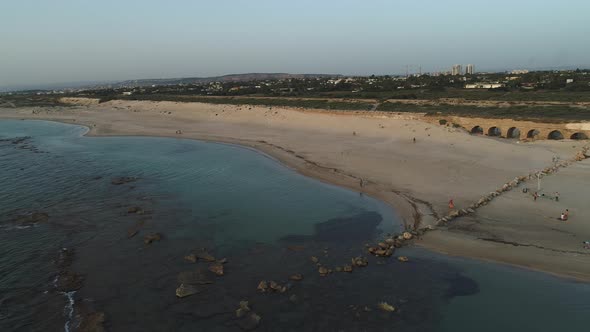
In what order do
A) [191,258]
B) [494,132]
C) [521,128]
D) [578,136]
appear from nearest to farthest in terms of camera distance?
[191,258] → [578,136] → [521,128] → [494,132]

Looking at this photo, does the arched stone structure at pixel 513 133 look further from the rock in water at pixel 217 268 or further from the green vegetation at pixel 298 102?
the rock in water at pixel 217 268

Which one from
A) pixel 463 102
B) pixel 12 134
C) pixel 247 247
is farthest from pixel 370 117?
pixel 12 134

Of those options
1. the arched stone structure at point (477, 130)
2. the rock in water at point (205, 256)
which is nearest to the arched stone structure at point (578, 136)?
the arched stone structure at point (477, 130)

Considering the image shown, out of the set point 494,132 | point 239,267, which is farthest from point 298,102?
point 239,267

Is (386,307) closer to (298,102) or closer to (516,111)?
(516,111)

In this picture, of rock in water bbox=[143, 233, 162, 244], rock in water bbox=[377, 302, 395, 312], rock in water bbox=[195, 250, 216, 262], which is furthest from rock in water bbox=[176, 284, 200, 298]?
rock in water bbox=[377, 302, 395, 312]

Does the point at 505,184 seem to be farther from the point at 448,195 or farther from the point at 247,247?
the point at 247,247

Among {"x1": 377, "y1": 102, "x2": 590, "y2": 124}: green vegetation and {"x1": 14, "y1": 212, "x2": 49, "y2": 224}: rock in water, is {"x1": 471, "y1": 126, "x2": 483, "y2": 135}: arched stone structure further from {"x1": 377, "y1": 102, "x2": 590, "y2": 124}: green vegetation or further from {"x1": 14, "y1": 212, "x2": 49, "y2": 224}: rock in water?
{"x1": 14, "y1": 212, "x2": 49, "y2": 224}: rock in water
